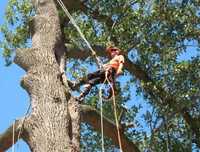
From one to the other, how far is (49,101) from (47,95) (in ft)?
0.30

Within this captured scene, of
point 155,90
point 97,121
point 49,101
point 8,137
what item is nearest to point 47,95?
point 49,101

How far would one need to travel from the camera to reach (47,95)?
5750 millimetres

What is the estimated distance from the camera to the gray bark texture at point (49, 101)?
5304 mm

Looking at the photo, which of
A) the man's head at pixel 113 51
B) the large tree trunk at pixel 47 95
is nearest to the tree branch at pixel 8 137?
the large tree trunk at pixel 47 95

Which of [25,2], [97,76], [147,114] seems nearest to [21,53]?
[97,76]

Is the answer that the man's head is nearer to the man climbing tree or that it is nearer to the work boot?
the man climbing tree

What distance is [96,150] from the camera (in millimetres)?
10234

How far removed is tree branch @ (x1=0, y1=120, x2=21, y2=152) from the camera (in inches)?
224

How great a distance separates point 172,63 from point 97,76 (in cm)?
313

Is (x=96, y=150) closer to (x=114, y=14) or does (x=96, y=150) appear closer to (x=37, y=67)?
(x=114, y=14)

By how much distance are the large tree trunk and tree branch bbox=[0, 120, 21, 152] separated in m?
0.15

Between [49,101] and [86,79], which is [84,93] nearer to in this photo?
[86,79]

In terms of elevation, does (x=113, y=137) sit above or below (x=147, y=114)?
below

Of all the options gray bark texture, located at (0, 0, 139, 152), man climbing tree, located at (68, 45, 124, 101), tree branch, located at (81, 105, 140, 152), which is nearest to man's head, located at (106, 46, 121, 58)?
man climbing tree, located at (68, 45, 124, 101)
